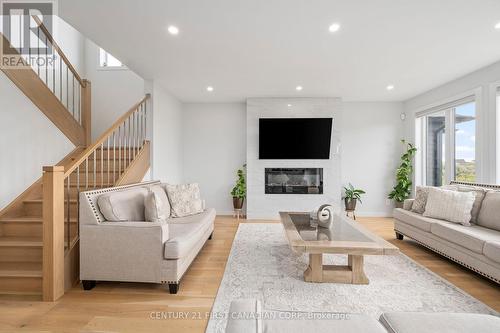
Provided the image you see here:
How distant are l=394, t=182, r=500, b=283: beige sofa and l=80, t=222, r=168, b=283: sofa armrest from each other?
3015 mm

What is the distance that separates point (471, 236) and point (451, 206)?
0.69 meters

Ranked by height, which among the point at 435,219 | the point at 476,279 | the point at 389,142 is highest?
the point at 389,142

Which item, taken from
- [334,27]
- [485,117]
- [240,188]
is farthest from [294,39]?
[240,188]

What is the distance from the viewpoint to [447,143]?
4730 mm

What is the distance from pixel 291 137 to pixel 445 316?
456cm

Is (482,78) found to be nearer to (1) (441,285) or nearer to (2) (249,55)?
(1) (441,285)

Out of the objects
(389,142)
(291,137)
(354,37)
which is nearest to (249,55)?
(354,37)

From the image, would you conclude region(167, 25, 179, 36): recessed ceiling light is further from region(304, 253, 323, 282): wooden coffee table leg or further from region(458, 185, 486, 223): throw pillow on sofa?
region(458, 185, 486, 223): throw pillow on sofa

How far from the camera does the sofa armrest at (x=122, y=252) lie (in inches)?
91.5

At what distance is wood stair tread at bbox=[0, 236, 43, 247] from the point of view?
252 cm

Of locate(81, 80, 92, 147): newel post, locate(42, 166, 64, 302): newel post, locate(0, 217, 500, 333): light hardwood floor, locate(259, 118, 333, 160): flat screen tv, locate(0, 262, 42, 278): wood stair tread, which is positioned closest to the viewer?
locate(0, 217, 500, 333): light hardwood floor

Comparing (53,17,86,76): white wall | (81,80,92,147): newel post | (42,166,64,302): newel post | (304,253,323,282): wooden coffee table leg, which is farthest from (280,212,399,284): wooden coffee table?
(53,17,86,76): white wall

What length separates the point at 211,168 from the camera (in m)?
5.99

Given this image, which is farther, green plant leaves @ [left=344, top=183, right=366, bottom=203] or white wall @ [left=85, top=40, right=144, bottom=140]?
green plant leaves @ [left=344, top=183, right=366, bottom=203]
